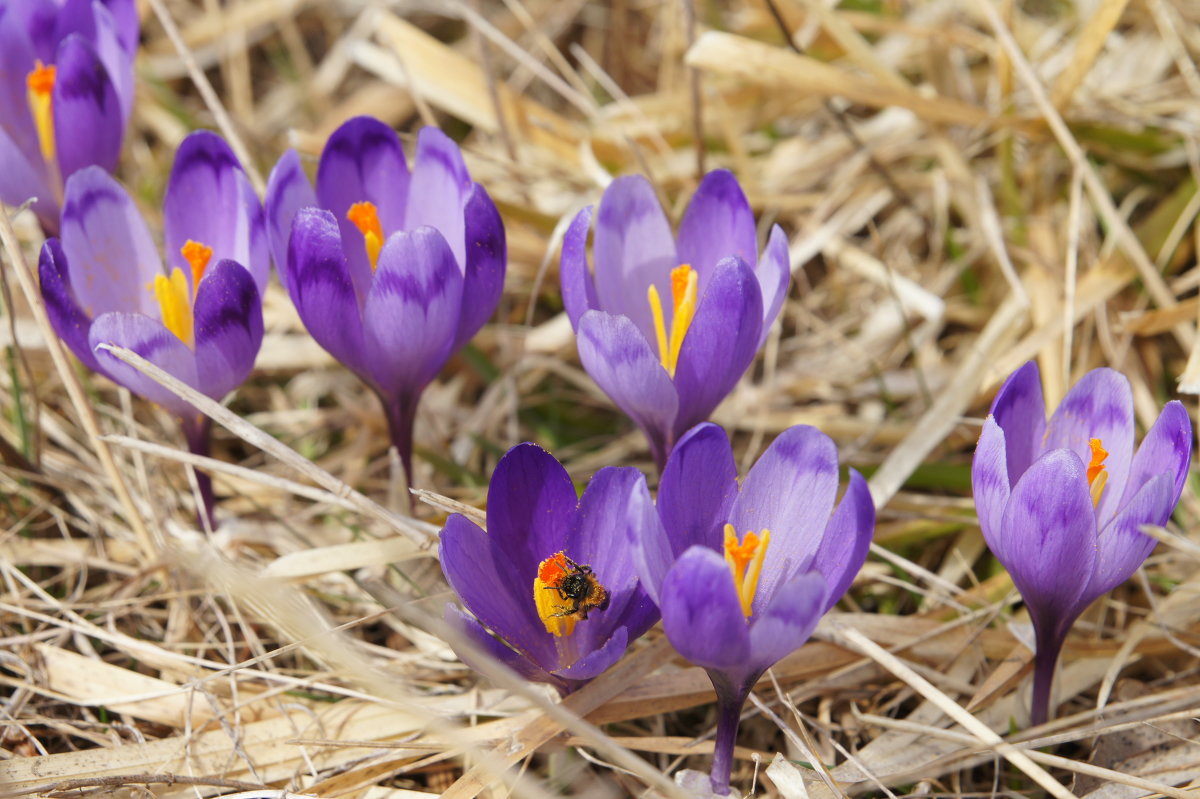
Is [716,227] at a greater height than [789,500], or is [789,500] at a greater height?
[716,227]

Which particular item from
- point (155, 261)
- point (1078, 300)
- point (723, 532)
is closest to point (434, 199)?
point (155, 261)

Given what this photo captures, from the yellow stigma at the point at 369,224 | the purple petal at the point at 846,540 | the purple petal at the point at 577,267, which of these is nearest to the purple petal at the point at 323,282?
the yellow stigma at the point at 369,224

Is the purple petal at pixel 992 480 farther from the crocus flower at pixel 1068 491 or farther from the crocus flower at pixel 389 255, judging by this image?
the crocus flower at pixel 389 255

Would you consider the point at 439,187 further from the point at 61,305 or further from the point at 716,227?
the point at 61,305

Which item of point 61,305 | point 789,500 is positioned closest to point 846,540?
point 789,500

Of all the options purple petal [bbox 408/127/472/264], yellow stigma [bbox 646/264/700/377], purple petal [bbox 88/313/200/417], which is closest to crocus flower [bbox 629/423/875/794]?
yellow stigma [bbox 646/264/700/377]

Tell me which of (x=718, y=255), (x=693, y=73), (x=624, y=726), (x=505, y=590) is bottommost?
(x=624, y=726)

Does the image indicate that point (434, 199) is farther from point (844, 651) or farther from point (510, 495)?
point (844, 651)
